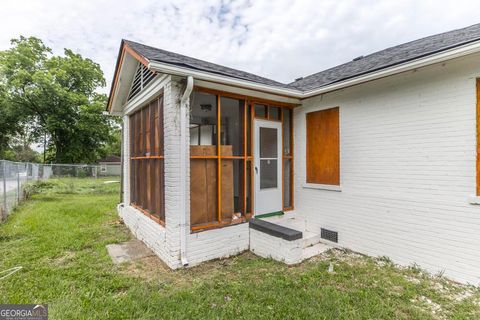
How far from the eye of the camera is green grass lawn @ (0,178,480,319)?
2496 millimetres

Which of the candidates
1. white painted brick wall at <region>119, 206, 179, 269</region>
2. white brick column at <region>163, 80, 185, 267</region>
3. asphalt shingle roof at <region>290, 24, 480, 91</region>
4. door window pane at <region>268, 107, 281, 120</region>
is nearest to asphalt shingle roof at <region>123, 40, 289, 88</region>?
white brick column at <region>163, 80, 185, 267</region>

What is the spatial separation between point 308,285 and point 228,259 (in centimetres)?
149

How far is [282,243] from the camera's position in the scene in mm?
3793

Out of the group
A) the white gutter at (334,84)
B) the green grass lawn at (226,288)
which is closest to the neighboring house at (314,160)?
the white gutter at (334,84)

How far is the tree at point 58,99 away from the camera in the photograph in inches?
795

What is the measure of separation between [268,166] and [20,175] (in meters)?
9.75

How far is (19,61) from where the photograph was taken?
2036 centimetres

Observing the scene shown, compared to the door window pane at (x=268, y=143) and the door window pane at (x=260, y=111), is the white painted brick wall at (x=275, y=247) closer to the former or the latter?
the door window pane at (x=268, y=143)

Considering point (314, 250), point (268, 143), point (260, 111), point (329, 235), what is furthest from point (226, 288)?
point (260, 111)

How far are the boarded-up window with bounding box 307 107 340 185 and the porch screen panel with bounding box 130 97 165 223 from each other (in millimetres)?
3164

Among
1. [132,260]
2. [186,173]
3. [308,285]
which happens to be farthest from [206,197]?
[308,285]

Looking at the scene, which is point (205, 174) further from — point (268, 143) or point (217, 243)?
point (268, 143)

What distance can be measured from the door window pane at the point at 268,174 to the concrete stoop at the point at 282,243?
2.44 ft

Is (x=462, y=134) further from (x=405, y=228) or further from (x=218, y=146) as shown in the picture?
(x=218, y=146)
